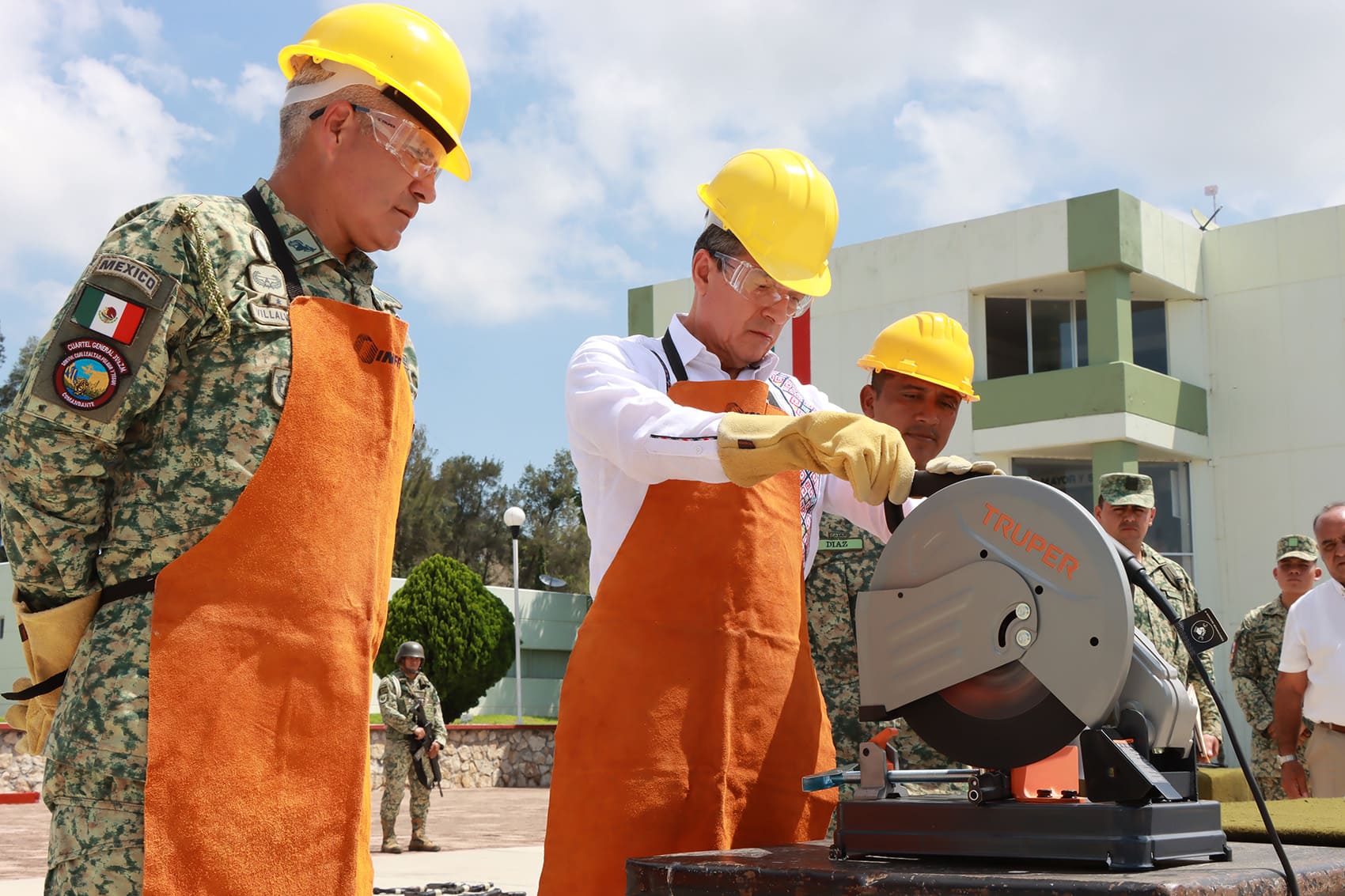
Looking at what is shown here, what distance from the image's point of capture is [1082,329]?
22391 mm

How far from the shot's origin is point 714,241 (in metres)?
2.65

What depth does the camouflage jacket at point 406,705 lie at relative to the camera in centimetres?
1248

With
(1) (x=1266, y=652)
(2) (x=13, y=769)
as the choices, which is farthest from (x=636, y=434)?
(2) (x=13, y=769)

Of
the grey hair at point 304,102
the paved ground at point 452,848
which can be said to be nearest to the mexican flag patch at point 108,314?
the grey hair at point 304,102

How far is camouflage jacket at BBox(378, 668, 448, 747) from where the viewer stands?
41.0 ft

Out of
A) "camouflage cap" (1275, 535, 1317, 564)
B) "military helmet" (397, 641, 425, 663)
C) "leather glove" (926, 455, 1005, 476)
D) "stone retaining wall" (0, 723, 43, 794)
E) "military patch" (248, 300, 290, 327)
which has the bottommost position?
"stone retaining wall" (0, 723, 43, 794)

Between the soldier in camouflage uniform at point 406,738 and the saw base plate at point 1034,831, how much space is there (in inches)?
416

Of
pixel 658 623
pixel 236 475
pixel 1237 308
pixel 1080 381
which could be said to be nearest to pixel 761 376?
pixel 658 623

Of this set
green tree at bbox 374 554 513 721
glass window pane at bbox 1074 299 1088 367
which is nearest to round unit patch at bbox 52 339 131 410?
glass window pane at bbox 1074 299 1088 367

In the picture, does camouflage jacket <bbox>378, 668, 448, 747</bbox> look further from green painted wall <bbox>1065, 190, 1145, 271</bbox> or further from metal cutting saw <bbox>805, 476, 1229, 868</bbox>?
green painted wall <bbox>1065, 190, 1145, 271</bbox>

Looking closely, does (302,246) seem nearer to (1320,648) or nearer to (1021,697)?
(1021,697)

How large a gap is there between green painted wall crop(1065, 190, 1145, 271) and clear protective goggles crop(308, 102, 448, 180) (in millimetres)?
19576

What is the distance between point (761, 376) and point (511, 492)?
47098 millimetres

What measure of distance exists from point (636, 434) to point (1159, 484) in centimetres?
2129
